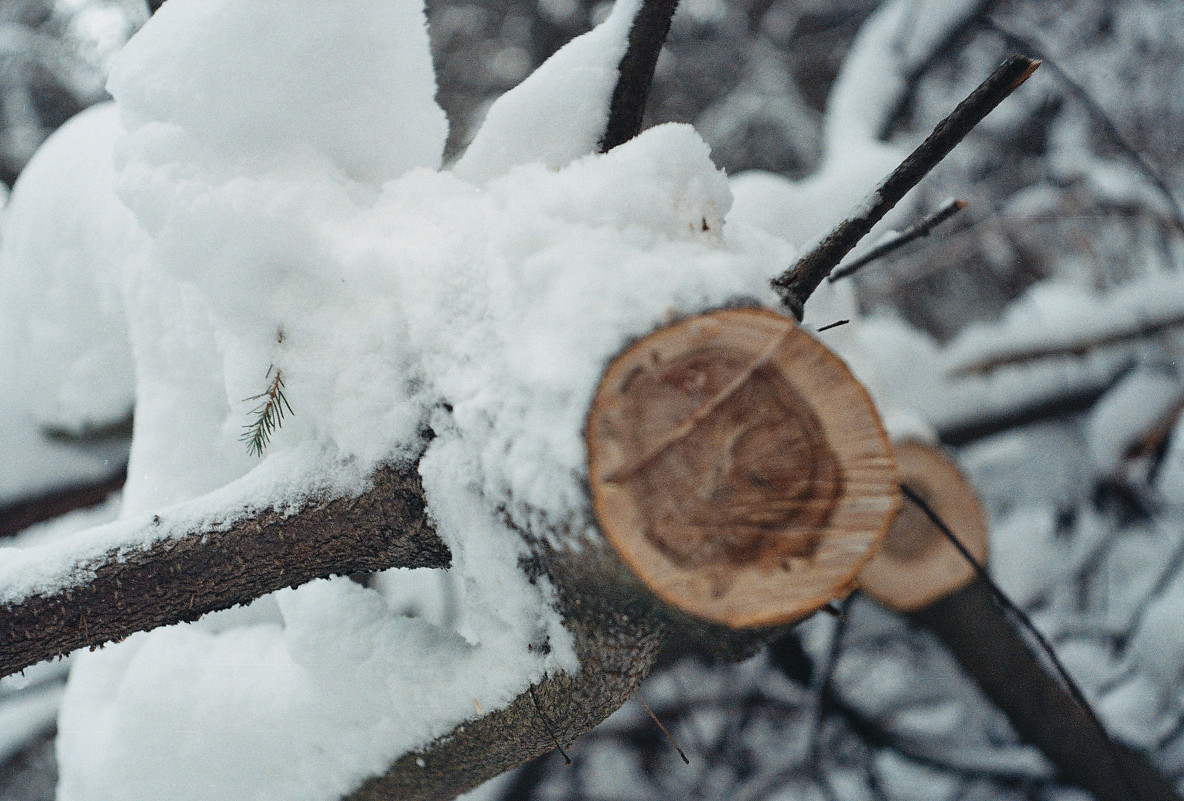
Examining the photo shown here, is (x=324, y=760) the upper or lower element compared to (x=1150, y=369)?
upper

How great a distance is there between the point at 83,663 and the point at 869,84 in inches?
110

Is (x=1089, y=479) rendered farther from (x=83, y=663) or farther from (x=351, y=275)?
(x=83, y=663)

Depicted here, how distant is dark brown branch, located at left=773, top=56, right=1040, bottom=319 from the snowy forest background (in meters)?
1.37

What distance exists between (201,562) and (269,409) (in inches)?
8.1

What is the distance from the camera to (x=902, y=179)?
0.69 m

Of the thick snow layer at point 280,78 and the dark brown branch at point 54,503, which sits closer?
the thick snow layer at point 280,78

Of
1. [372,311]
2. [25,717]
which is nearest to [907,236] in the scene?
[372,311]

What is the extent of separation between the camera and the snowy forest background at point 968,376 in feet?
7.61

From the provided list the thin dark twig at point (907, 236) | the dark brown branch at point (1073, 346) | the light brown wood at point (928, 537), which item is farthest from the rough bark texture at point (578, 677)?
the dark brown branch at point (1073, 346)

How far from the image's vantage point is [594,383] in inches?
22.6

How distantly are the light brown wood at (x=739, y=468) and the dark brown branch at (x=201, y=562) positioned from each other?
33cm

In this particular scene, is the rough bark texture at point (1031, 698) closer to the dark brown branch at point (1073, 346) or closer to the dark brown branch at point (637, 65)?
the dark brown branch at point (1073, 346)

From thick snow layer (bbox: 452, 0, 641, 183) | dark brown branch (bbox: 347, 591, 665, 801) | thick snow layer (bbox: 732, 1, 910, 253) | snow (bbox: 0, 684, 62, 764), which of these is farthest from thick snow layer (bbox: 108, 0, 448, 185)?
snow (bbox: 0, 684, 62, 764)

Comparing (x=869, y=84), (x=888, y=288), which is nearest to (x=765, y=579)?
(x=869, y=84)
